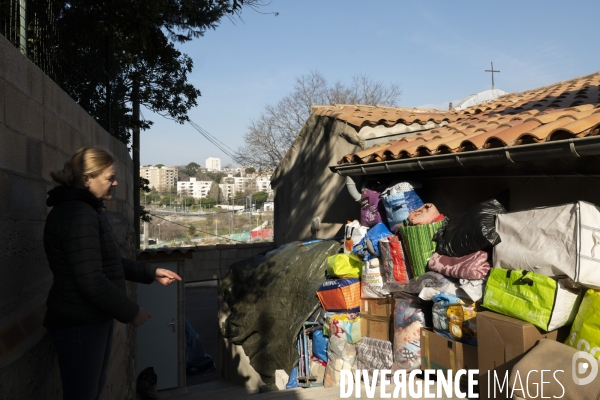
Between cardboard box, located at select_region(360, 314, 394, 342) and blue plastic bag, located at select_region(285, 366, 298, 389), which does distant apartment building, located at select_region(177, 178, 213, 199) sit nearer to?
blue plastic bag, located at select_region(285, 366, 298, 389)

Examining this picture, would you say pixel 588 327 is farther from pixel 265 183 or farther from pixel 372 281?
pixel 265 183

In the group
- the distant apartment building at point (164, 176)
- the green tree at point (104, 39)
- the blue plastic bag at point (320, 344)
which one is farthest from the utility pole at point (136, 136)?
the distant apartment building at point (164, 176)

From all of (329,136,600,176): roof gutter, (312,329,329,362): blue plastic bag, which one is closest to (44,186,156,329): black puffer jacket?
(329,136,600,176): roof gutter

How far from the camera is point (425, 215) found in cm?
516

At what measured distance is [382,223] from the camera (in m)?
5.79

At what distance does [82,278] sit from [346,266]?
431 centimetres

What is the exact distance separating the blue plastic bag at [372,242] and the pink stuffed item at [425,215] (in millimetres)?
491

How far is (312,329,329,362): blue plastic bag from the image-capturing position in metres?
6.30

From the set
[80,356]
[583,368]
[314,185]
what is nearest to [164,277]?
[80,356]

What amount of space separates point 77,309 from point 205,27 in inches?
342

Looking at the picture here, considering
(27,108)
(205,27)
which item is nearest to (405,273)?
(27,108)

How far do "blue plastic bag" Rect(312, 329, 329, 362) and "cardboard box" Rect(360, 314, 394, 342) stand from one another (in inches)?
25.0

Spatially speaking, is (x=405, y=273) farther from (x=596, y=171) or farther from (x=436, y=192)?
(x=596, y=171)

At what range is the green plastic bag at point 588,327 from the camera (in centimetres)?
321
